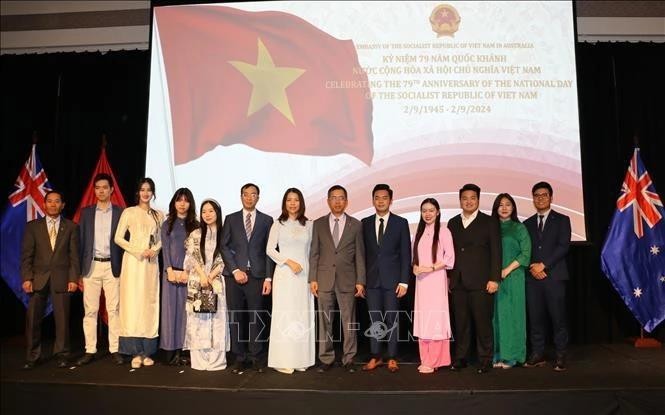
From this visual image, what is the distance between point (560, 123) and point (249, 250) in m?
2.93

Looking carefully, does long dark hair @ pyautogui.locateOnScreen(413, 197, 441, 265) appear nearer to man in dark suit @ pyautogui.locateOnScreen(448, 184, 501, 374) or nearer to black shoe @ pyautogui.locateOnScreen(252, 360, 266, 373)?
man in dark suit @ pyautogui.locateOnScreen(448, 184, 501, 374)

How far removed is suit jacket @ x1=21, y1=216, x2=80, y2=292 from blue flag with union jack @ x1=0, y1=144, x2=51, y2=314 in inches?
42.0

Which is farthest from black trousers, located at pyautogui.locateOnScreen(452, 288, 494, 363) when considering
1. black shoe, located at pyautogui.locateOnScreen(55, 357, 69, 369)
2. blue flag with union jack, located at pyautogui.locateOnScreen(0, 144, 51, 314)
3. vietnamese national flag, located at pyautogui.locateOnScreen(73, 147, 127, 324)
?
blue flag with union jack, located at pyautogui.locateOnScreen(0, 144, 51, 314)

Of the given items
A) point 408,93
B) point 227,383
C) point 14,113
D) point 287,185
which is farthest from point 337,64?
point 14,113

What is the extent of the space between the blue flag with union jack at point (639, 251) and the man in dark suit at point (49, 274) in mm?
4566

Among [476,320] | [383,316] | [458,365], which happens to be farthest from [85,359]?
[476,320]

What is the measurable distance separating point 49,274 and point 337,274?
7.26ft

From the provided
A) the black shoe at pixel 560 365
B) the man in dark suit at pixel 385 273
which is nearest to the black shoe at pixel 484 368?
the black shoe at pixel 560 365

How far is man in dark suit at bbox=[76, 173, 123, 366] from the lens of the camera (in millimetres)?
3762

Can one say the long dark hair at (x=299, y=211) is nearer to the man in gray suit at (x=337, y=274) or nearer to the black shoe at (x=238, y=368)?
the man in gray suit at (x=337, y=274)

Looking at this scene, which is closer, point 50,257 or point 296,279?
point 296,279

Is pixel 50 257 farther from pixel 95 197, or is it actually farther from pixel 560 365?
pixel 560 365

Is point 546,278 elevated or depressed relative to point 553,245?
depressed

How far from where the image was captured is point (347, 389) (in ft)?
9.99
